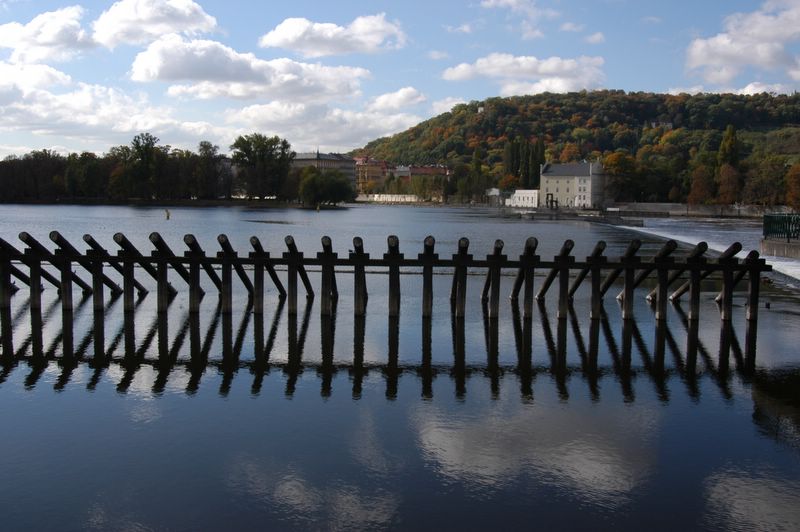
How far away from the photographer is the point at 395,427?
12.0 meters

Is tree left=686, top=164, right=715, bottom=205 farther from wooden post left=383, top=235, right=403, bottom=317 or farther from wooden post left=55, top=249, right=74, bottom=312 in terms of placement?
wooden post left=55, top=249, right=74, bottom=312

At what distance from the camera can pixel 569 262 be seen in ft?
66.6

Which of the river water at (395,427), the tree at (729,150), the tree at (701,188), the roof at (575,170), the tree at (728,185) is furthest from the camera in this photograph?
the roof at (575,170)

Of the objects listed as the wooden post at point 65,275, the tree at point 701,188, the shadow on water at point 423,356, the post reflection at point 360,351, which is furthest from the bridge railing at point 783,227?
the tree at point 701,188

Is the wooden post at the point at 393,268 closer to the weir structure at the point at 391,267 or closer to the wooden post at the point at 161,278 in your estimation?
the weir structure at the point at 391,267

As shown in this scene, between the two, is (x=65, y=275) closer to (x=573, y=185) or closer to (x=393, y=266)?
(x=393, y=266)

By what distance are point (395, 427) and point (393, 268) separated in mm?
8846

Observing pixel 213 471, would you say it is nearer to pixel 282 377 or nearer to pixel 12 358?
pixel 282 377

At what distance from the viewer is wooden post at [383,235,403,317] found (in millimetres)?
19922

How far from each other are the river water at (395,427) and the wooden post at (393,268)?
0.57 metres

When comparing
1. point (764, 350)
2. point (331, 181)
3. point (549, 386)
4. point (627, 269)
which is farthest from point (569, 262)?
point (331, 181)

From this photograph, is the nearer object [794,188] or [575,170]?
[794,188]

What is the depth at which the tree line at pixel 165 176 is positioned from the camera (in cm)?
17262

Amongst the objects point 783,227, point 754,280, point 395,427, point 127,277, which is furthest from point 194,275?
point 783,227
